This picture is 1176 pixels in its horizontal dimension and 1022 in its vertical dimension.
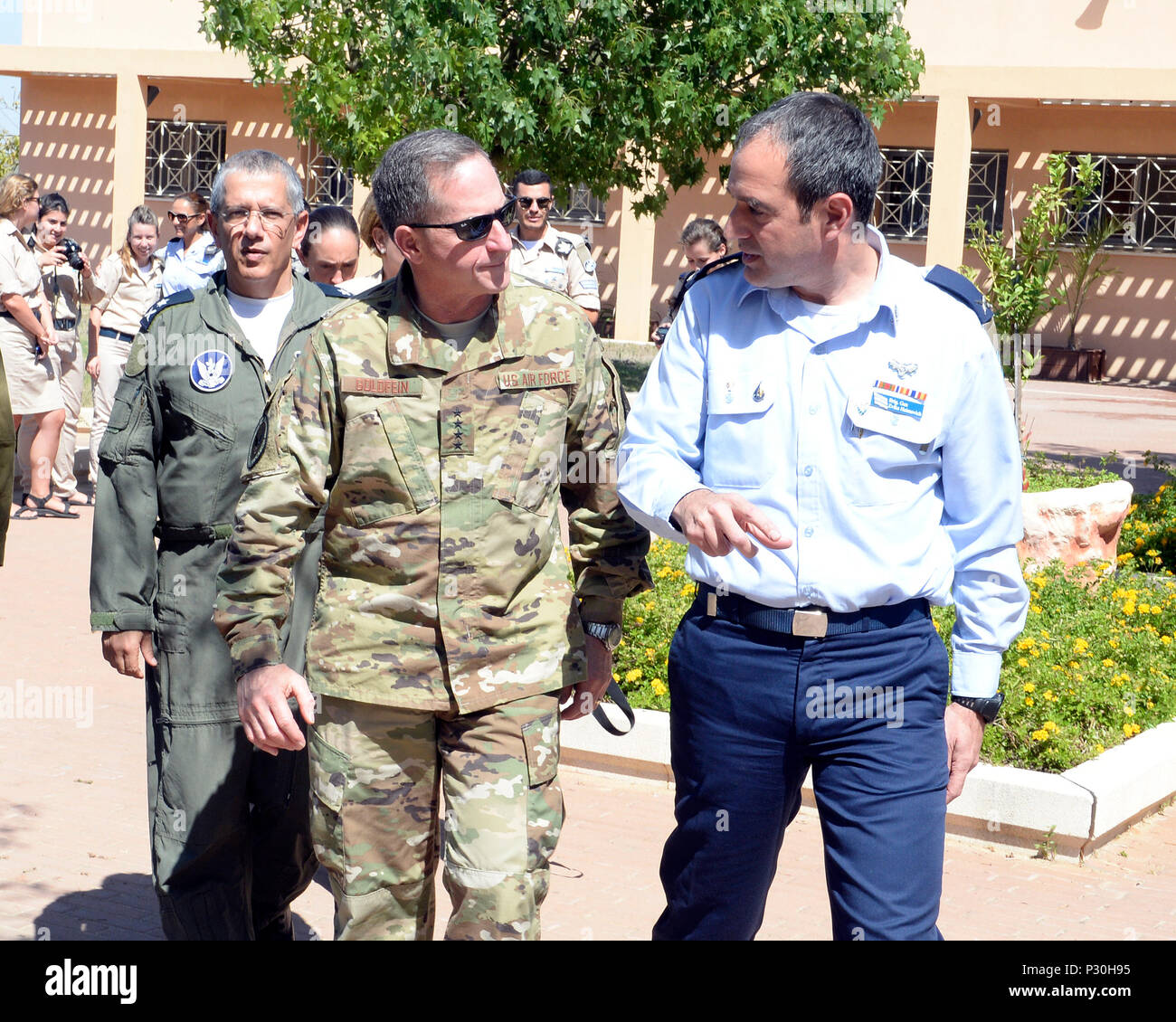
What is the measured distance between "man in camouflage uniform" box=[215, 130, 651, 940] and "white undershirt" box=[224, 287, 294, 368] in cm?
73

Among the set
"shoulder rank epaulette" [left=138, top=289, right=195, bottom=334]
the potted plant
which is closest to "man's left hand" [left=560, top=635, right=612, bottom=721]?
"shoulder rank epaulette" [left=138, top=289, right=195, bottom=334]

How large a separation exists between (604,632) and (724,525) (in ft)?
2.43

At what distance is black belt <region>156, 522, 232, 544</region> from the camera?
11.8 ft

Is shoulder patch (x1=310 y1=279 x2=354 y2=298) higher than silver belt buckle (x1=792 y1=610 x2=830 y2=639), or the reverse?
shoulder patch (x1=310 y1=279 x2=354 y2=298)

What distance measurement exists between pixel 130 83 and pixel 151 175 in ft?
7.23

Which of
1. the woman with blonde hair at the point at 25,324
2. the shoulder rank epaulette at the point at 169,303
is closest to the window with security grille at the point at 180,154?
the woman with blonde hair at the point at 25,324

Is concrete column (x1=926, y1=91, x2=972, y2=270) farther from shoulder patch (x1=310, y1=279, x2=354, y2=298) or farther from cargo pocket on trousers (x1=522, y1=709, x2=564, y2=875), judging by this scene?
cargo pocket on trousers (x1=522, y1=709, x2=564, y2=875)

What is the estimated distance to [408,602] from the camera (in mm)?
2963

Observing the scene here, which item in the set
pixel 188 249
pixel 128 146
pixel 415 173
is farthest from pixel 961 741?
pixel 128 146

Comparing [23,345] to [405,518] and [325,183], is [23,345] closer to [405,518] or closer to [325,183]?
[405,518]

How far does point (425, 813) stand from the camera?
302cm

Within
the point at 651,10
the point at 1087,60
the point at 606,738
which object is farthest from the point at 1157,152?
the point at 606,738

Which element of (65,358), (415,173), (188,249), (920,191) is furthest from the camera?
(920,191)
